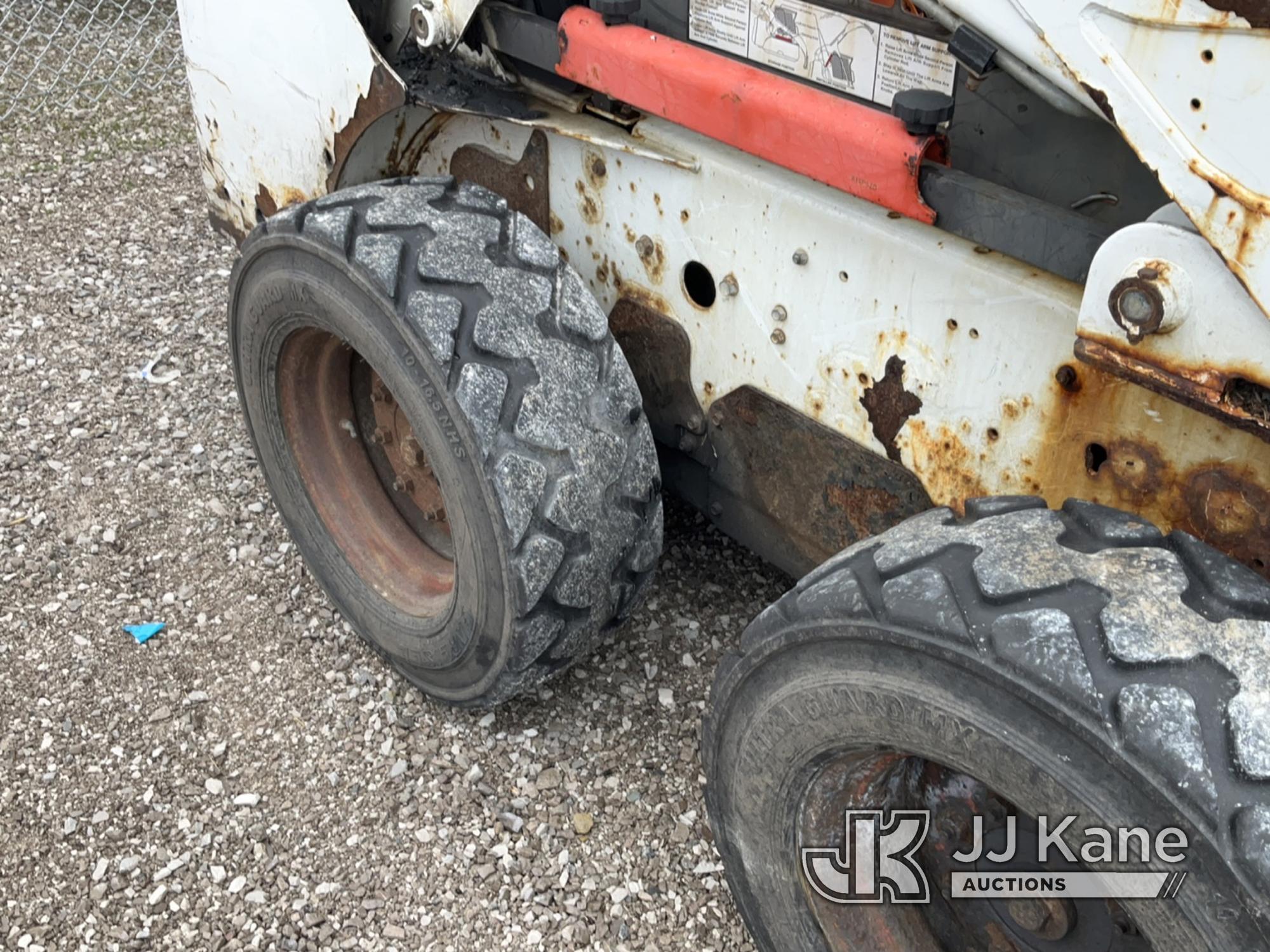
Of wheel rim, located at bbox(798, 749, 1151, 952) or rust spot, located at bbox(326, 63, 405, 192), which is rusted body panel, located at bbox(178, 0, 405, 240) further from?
wheel rim, located at bbox(798, 749, 1151, 952)

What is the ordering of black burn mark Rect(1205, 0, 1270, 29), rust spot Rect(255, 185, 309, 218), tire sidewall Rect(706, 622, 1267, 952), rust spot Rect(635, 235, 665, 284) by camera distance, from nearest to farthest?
black burn mark Rect(1205, 0, 1270, 29)
tire sidewall Rect(706, 622, 1267, 952)
rust spot Rect(635, 235, 665, 284)
rust spot Rect(255, 185, 309, 218)

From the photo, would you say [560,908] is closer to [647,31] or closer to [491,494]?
[491,494]

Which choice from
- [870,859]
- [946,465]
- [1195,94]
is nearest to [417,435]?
[946,465]

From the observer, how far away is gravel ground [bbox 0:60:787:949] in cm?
209

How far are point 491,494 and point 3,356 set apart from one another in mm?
2249

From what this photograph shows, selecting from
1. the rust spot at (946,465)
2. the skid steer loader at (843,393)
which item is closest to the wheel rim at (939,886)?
the skid steer loader at (843,393)

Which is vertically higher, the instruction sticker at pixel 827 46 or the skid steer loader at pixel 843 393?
the instruction sticker at pixel 827 46

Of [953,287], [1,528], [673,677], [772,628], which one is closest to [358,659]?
[673,677]

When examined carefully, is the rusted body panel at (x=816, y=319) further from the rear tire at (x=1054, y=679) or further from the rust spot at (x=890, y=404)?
the rear tire at (x=1054, y=679)

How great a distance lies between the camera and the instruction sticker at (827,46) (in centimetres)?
159

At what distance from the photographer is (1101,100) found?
1243mm

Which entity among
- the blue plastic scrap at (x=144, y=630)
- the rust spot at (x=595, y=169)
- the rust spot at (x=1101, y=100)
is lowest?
the blue plastic scrap at (x=144, y=630)

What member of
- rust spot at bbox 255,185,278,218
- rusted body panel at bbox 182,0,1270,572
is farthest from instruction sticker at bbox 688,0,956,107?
rust spot at bbox 255,185,278,218

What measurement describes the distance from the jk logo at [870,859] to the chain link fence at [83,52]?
4.65m
